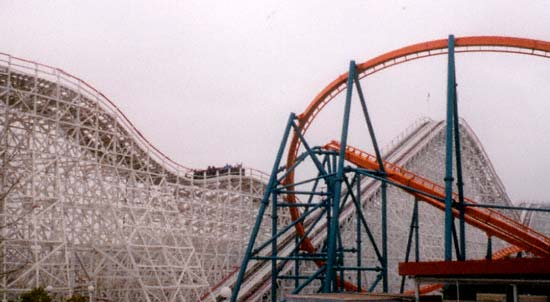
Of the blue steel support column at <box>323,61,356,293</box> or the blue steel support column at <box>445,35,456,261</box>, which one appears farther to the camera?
the blue steel support column at <box>323,61,356,293</box>

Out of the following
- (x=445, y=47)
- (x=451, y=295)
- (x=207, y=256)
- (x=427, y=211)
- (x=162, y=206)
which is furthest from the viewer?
(x=427, y=211)

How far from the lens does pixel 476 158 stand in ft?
113

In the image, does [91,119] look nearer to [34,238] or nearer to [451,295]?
[34,238]

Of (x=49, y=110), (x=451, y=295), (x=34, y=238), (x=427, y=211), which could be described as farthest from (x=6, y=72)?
(x=427, y=211)

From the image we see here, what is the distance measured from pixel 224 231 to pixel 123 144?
6.59 metres

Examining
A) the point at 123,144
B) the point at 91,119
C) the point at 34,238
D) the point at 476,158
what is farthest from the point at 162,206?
the point at 476,158

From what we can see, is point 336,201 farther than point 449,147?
Yes

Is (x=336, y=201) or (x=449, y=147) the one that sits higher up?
(x=449, y=147)

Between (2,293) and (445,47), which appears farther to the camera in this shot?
(2,293)

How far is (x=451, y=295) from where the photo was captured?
7953mm

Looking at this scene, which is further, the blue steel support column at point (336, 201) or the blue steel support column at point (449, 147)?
the blue steel support column at point (336, 201)

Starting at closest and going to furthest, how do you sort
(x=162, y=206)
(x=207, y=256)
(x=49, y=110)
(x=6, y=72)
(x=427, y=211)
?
(x=6, y=72) → (x=49, y=110) → (x=162, y=206) → (x=207, y=256) → (x=427, y=211)

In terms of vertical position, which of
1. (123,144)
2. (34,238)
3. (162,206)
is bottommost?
(34,238)

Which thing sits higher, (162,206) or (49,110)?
(49,110)
